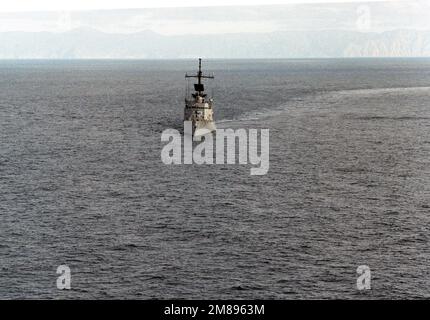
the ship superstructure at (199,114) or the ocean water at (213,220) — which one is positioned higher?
the ship superstructure at (199,114)

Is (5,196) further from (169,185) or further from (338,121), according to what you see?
(338,121)

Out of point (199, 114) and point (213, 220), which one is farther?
point (199, 114)

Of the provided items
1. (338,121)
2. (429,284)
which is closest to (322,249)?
(429,284)

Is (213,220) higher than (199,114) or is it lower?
lower

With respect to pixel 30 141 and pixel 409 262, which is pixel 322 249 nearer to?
pixel 409 262

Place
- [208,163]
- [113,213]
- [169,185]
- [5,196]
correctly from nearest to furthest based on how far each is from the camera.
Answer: [113,213]
[5,196]
[169,185]
[208,163]

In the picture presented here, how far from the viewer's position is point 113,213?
268 ft

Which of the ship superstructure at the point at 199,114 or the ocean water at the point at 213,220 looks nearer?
the ocean water at the point at 213,220

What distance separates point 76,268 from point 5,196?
98.6ft

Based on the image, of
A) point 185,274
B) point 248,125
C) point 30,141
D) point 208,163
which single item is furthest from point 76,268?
point 248,125

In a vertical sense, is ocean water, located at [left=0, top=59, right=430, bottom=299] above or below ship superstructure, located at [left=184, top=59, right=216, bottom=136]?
below

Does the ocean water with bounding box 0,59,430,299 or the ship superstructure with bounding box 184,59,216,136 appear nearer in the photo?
the ocean water with bounding box 0,59,430,299

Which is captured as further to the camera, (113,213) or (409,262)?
(113,213)
